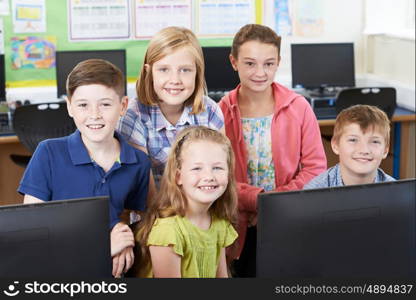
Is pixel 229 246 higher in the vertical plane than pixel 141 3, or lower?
lower

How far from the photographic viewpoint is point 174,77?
1944 mm

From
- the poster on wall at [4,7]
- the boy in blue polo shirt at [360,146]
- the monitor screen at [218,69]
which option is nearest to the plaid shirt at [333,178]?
the boy in blue polo shirt at [360,146]

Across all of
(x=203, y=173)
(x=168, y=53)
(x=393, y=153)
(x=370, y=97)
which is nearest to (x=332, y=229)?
(x=203, y=173)

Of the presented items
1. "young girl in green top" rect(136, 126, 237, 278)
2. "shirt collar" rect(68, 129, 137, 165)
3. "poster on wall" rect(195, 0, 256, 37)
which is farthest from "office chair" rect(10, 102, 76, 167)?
"young girl in green top" rect(136, 126, 237, 278)

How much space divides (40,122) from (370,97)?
2.04 meters

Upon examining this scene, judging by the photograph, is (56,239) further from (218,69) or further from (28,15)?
(28,15)

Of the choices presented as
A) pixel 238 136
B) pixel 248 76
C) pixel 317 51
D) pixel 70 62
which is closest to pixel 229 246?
pixel 238 136

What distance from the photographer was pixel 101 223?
3.82 feet

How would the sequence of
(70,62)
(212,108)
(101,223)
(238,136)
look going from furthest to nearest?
(70,62) < (238,136) < (212,108) < (101,223)

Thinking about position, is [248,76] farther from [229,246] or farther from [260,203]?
[260,203]

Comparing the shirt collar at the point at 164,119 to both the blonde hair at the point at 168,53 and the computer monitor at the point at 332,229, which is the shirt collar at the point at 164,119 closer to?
the blonde hair at the point at 168,53

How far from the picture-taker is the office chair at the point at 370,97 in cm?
409

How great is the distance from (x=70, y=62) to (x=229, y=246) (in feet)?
9.54

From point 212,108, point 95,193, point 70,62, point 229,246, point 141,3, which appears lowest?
point 229,246
